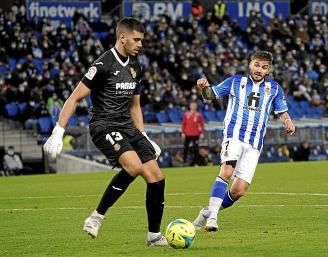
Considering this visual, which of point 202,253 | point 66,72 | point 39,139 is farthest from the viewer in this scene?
point 66,72

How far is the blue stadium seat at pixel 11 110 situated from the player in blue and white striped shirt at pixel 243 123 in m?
21.3

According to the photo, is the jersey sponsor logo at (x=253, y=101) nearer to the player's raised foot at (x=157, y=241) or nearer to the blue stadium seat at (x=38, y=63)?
the player's raised foot at (x=157, y=241)

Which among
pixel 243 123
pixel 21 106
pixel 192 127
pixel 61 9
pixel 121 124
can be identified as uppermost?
pixel 121 124

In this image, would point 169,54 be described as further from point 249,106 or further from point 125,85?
point 125,85

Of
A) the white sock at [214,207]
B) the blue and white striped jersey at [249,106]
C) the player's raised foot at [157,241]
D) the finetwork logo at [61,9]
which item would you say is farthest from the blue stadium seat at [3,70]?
the player's raised foot at [157,241]

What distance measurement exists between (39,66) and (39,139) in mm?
4314

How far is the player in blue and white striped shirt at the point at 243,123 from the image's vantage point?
12.4 m

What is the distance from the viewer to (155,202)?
420 inches

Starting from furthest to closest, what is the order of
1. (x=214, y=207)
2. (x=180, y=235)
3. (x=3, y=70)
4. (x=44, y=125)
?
(x=3, y=70)
(x=44, y=125)
(x=214, y=207)
(x=180, y=235)

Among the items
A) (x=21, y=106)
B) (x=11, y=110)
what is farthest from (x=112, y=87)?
(x=11, y=110)

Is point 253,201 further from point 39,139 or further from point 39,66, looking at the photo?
point 39,66

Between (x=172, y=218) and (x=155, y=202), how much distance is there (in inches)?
146

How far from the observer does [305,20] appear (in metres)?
46.9

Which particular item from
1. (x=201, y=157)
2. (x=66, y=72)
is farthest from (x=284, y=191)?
(x=66, y=72)
